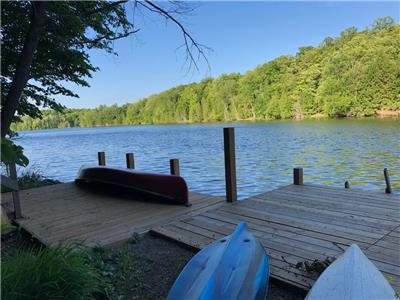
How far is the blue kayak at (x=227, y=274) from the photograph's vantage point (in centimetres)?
189

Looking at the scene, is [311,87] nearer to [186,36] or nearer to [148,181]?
[148,181]

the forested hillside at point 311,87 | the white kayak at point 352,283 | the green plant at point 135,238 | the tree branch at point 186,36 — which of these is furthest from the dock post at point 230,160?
the forested hillside at point 311,87

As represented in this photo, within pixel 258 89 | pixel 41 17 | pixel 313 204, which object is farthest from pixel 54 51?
pixel 258 89

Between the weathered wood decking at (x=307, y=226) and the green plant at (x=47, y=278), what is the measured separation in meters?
1.25

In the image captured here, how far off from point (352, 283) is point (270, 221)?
6.09ft

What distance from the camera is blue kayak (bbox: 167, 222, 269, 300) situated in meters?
1.89

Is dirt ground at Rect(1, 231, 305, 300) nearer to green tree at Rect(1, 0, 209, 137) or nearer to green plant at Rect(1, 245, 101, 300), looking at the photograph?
green plant at Rect(1, 245, 101, 300)

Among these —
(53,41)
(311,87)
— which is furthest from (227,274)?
(311,87)

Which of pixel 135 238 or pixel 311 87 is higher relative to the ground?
pixel 311 87

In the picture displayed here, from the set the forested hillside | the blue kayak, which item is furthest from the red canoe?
the forested hillside

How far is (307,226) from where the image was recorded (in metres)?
3.32

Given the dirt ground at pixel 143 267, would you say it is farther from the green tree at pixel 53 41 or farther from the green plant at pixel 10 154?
the green tree at pixel 53 41

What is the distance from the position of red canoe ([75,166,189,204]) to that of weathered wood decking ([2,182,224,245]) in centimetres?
16

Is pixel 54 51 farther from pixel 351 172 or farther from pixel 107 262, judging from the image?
pixel 351 172
